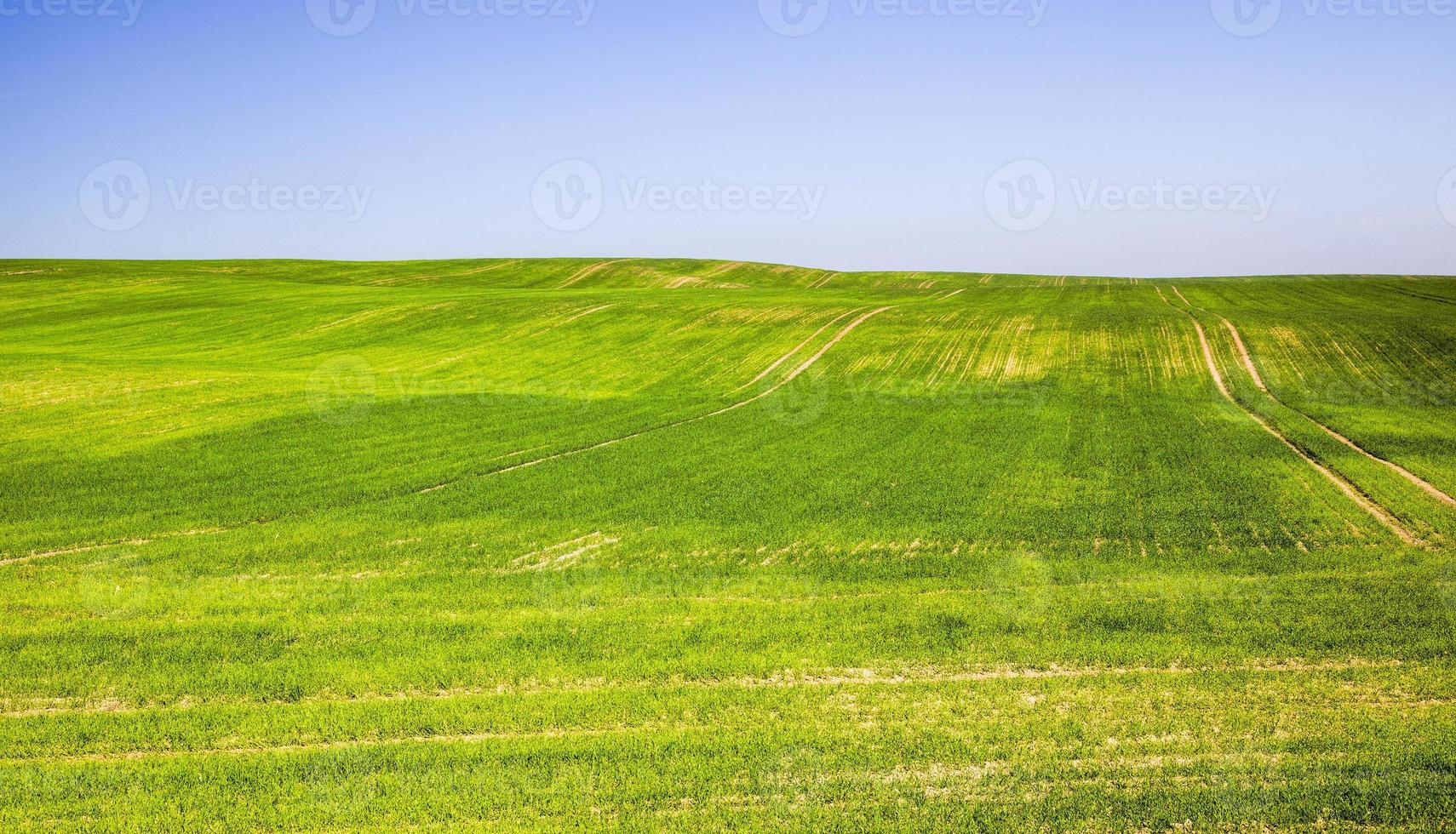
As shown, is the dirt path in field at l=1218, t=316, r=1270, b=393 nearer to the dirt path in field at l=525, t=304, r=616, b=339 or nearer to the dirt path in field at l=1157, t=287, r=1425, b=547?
the dirt path in field at l=1157, t=287, r=1425, b=547

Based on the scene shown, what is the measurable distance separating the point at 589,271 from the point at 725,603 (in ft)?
285

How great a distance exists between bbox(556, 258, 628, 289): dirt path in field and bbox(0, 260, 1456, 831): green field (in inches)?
2096

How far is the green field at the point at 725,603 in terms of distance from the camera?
33.1 ft

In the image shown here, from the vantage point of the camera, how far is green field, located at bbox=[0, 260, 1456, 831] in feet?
33.1

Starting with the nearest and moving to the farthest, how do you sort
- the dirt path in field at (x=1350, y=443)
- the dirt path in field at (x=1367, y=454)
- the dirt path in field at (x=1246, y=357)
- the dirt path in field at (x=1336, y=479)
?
the dirt path in field at (x=1336, y=479) → the dirt path in field at (x=1367, y=454) → the dirt path in field at (x=1350, y=443) → the dirt path in field at (x=1246, y=357)

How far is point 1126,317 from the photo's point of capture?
5878 cm

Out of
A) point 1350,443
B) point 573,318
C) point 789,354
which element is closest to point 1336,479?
point 1350,443

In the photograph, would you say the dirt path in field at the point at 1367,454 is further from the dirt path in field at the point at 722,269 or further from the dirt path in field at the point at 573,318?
the dirt path in field at the point at 722,269

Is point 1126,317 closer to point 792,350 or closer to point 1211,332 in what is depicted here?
point 1211,332

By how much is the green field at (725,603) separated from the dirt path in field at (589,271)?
5323 centimetres

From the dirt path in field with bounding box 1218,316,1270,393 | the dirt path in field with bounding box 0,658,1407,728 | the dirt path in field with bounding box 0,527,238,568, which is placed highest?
the dirt path in field with bounding box 1218,316,1270,393

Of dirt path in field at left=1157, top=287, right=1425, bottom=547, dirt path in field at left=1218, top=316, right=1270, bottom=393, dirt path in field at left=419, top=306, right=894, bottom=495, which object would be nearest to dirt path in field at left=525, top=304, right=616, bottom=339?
dirt path in field at left=419, top=306, right=894, bottom=495

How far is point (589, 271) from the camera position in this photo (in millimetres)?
99188

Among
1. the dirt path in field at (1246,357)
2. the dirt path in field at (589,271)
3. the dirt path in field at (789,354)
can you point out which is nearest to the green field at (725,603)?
the dirt path in field at (1246,357)
